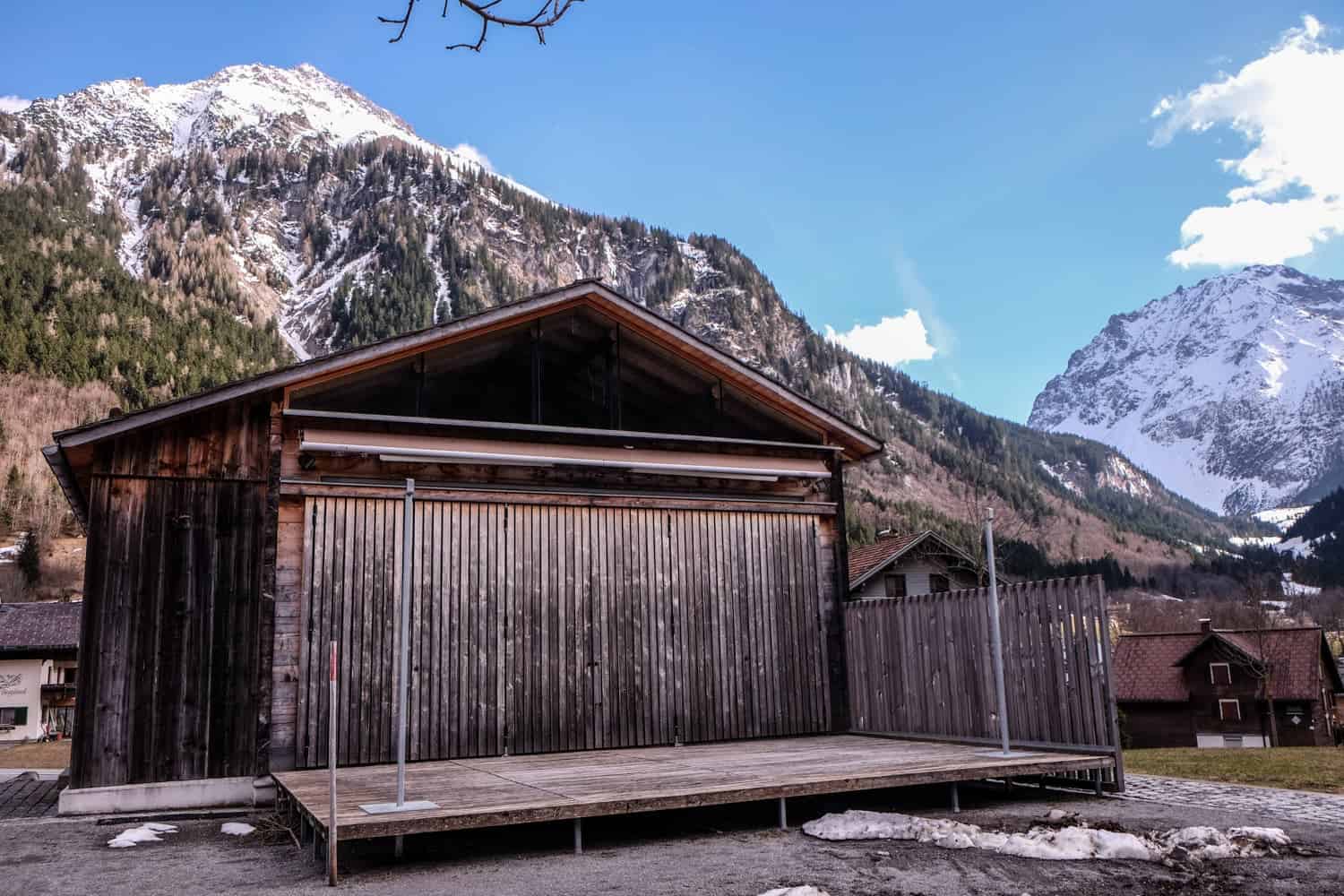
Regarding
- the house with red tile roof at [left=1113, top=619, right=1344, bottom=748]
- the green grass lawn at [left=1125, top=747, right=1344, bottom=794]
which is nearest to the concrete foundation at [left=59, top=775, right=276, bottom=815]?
the green grass lawn at [left=1125, top=747, right=1344, bottom=794]

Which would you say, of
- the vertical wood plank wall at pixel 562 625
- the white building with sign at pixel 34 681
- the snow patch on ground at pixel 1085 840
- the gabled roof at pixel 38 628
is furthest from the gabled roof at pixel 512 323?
the white building with sign at pixel 34 681

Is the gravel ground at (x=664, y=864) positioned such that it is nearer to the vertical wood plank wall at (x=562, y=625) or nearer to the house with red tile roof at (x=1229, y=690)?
the vertical wood plank wall at (x=562, y=625)

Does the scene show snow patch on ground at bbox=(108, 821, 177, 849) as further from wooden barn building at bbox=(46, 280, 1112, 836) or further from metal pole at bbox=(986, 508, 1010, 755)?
metal pole at bbox=(986, 508, 1010, 755)

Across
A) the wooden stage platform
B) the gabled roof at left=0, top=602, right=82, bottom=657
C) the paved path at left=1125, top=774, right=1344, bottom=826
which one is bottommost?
the paved path at left=1125, top=774, right=1344, bottom=826

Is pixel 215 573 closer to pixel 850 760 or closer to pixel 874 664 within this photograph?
pixel 850 760

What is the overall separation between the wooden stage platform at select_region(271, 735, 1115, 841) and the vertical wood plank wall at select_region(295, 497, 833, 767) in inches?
20.6

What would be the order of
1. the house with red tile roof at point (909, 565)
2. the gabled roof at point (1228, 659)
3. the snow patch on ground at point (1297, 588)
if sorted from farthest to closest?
the snow patch on ground at point (1297, 588) < the gabled roof at point (1228, 659) < the house with red tile roof at point (909, 565)

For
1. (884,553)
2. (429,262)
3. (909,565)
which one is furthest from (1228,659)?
(429,262)

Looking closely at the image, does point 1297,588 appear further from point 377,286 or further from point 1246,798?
point 1246,798

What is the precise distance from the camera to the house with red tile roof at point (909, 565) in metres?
33.1

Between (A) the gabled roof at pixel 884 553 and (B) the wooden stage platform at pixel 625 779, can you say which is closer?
(B) the wooden stage platform at pixel 625 779

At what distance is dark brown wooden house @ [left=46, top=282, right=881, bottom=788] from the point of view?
1092cm

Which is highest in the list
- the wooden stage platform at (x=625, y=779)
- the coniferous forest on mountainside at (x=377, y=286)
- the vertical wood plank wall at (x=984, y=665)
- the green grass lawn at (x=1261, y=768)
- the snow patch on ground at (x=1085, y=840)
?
the coniferous forest on mountainside at (x=377, y=286)

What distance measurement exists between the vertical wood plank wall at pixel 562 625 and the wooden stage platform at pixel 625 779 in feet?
1.72
